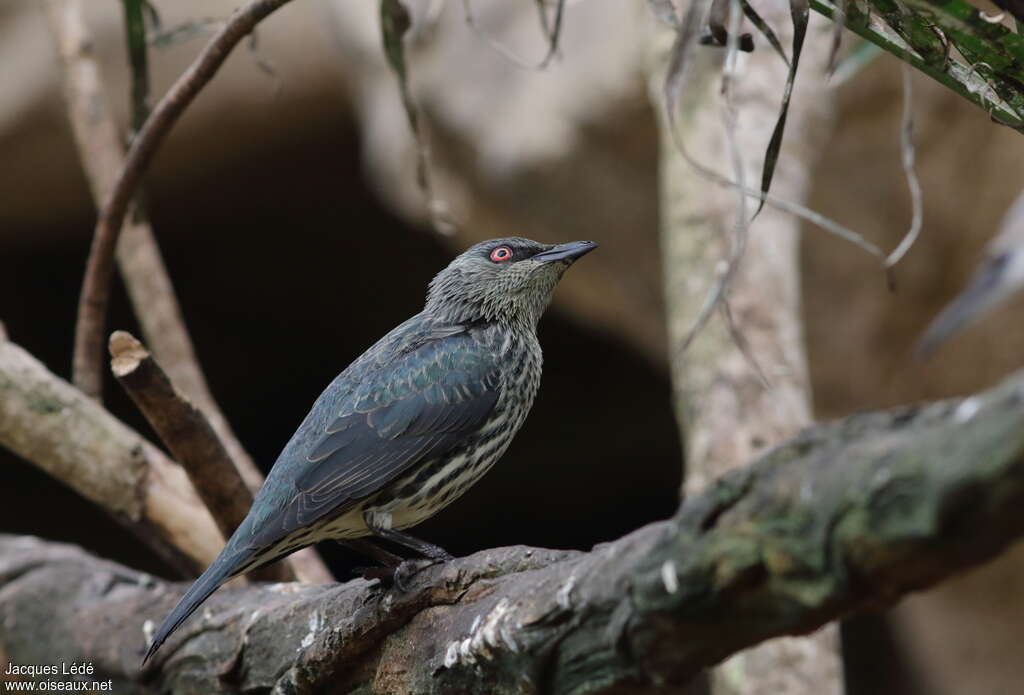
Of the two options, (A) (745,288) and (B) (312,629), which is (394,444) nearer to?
(B) (312,629)

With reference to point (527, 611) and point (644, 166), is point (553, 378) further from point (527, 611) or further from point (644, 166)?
point (527, 611)

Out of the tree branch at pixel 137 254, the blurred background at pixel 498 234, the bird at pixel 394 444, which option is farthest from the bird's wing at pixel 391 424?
the blurred background at pixel 498 234

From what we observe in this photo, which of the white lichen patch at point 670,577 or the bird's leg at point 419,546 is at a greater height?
the white lichen patch at point 670,577

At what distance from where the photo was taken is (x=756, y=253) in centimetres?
Result: 495

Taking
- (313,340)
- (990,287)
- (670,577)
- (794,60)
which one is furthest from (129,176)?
(313,340)

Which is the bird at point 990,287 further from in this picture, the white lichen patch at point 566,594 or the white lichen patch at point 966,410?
the white lichen patch at point 566,594

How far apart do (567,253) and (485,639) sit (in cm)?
208

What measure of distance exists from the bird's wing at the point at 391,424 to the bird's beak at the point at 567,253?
622 millimetres

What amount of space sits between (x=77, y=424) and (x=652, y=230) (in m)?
4.35

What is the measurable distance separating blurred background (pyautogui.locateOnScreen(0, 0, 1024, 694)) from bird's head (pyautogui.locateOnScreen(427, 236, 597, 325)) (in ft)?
4.69

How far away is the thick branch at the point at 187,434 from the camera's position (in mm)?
3320

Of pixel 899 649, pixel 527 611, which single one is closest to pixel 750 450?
pixel 527 611

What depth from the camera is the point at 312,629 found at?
3.09 meters

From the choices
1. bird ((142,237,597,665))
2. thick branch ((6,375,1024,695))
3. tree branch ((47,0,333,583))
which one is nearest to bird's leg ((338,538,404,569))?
bird ((142,237,597,665))
